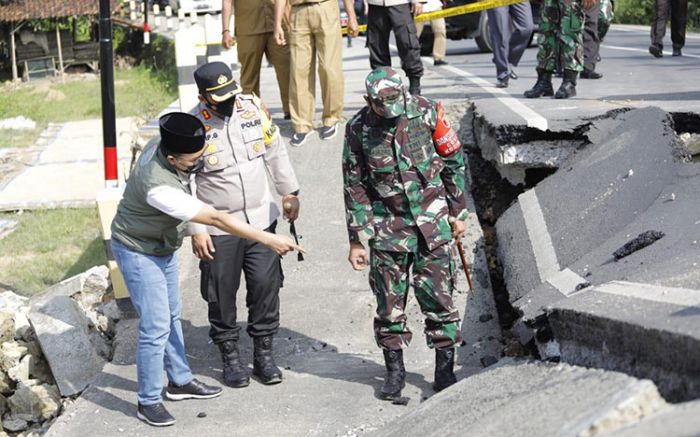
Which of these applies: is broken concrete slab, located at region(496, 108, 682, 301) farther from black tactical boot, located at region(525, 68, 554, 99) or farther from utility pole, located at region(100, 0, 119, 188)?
utility pole, located at region(100, 0, 119, 188)

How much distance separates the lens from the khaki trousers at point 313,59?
27.2 feet

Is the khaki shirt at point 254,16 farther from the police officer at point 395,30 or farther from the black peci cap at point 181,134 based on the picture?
the black peci cap at point 181,134

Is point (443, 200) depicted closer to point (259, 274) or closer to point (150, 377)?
point (259, 274)

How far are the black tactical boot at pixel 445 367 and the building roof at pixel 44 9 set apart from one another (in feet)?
77.1

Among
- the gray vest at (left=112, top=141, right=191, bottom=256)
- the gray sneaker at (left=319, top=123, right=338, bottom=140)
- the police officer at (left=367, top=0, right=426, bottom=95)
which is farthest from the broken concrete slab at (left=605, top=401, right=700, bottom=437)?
the police officer at (left=367, top=0, right=426, bottom=95)

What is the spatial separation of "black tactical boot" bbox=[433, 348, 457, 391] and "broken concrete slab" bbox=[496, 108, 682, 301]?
76 cm

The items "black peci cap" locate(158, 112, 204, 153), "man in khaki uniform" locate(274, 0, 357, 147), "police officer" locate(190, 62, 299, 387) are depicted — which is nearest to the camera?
"black peci cap" locate(158, 112, 204, 153)

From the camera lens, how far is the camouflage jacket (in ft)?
17.3

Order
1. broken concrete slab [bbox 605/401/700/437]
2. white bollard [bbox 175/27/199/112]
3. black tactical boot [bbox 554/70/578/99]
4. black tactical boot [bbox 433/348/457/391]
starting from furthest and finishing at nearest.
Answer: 1. black tactical boot [bbox 554/70/578/99]
2. white bollard [bbox 175/27/199/112]
3. black tactical boot [bbox 433/348/457/391]
4. broken concrete slab [bbox 605/401/700/437]

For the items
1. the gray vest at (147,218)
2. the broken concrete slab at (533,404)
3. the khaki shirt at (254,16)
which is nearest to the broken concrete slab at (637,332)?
the broken concrete slab at (533,404)

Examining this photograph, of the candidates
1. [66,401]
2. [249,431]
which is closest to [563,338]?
[249,431]

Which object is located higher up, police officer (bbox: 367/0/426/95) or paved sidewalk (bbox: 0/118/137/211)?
police officer (bbox: 367/0/426/95)

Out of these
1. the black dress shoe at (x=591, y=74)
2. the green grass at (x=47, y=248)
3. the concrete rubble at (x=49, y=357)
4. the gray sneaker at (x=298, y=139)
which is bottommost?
the green grass at (x=47, y=248)

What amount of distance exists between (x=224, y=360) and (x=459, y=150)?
1790 millimetres
